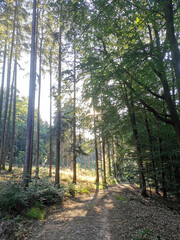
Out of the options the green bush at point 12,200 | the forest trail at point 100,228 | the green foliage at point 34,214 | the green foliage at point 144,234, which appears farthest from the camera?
the green foliage at point 34,214

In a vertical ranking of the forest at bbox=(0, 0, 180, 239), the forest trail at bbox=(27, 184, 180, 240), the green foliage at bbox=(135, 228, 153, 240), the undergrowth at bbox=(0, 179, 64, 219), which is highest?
the forest at bbox=(0, 0, 180, 239)

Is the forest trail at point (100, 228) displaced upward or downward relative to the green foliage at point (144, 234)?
downward

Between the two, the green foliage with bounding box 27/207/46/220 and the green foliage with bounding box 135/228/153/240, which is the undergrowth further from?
the green foliage with bounding box 135/228/153/240

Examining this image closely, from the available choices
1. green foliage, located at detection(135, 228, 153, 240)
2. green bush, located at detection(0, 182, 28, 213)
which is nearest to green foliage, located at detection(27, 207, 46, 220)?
green bush, located at detection(0, 182, 28, 213)

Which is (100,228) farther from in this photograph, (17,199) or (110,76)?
(110,76)

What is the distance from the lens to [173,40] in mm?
4531

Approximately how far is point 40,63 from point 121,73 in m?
11.1

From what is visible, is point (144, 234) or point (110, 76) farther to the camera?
point (110, 76)

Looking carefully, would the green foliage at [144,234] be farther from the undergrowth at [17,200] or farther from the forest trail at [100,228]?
the undergrowth at [17,200]

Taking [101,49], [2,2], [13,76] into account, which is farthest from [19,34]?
[101,49]

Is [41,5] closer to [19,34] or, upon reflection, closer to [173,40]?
[19,34]

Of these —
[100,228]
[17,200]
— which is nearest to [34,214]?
[17,200]

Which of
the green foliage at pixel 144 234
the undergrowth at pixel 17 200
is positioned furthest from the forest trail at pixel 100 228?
the undergrowth at pixel 17 200

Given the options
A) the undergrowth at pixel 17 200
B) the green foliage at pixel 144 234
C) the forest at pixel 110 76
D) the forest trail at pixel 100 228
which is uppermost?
the forest at pixel 110 76
